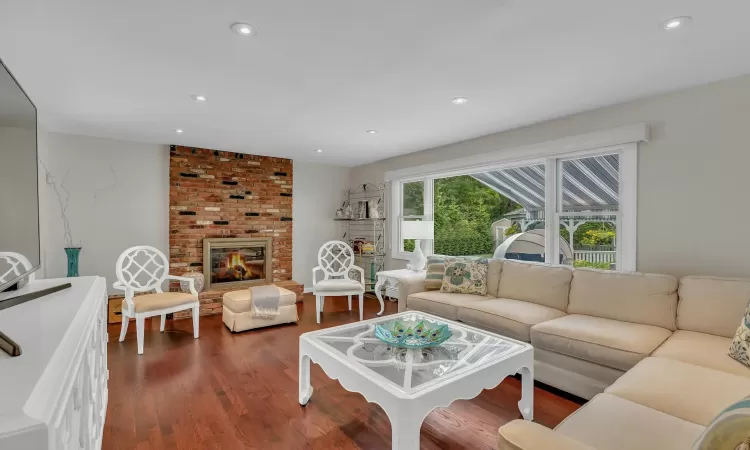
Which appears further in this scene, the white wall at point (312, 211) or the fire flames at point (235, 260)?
the white wall at point (312, 211)

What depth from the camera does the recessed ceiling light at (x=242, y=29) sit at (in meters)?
1.84

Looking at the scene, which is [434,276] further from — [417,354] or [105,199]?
[105,199]

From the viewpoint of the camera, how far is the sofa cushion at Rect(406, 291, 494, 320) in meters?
3.30

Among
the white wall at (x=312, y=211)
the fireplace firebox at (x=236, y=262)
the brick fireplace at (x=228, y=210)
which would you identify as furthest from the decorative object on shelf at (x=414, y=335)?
the white wall at (x=312, y=211)

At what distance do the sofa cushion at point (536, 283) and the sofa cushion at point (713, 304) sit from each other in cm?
78

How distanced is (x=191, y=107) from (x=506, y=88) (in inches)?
103

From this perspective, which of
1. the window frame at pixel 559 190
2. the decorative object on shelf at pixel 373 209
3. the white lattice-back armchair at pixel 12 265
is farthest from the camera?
the decorative object on shelf at pixel 373 209

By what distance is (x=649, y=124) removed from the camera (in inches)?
114

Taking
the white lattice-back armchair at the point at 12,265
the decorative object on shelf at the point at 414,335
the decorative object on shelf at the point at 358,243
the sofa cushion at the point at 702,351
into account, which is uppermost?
the white lattice-back armchair at the point at 12,265

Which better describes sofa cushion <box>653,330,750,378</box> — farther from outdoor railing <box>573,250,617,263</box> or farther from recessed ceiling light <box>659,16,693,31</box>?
recessed ceiling light <box>659,16,693,31</box>

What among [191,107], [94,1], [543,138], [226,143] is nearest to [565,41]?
[543,138]

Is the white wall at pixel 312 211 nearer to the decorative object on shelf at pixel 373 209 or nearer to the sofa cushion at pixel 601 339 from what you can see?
the decorative object on shelf at pixel 373 209

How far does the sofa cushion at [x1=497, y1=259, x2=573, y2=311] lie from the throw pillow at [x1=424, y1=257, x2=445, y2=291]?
62cm

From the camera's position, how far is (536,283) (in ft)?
10.8
